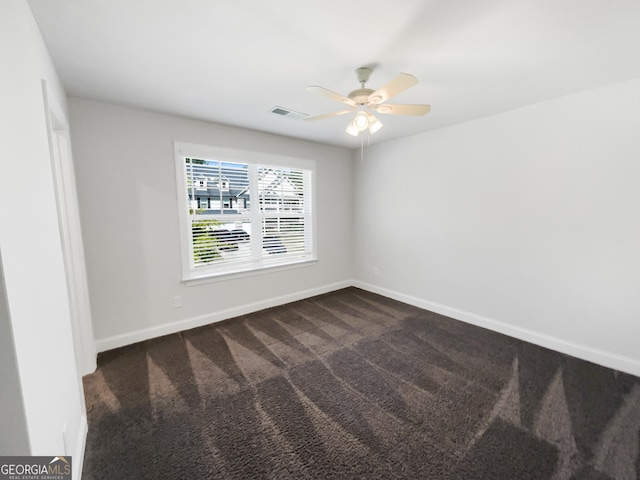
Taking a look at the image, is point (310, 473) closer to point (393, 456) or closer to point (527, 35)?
point (393, 456)

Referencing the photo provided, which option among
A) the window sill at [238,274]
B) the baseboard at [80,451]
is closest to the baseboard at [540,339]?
the window sill at [238,274]

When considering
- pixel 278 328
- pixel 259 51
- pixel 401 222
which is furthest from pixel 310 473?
pixel 401 222

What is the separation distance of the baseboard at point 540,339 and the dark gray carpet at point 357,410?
0.35 feet

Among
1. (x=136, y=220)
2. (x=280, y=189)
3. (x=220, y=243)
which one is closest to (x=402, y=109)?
(x=280, y=189)

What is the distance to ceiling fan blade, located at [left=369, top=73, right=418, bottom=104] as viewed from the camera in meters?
1.49

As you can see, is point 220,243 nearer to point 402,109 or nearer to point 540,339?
point 402,109

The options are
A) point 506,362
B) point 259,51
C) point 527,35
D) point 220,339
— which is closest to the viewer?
point 527,35

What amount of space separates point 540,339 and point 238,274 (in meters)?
3.42

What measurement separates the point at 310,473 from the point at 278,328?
5.64ft

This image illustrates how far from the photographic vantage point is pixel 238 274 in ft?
10.9

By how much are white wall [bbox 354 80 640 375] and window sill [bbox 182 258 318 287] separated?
1.50 m

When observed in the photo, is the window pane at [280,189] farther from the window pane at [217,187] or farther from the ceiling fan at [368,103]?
the ceiling fan at [368,103]

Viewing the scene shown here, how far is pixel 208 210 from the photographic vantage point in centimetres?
306
